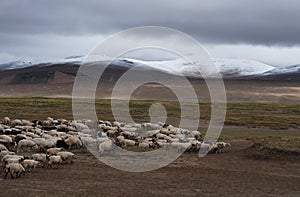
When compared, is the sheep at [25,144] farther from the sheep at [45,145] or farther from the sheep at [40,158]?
the sheep at [40,158]

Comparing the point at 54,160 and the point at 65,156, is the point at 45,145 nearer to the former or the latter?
the point at 65,156

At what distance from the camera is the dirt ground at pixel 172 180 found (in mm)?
12586

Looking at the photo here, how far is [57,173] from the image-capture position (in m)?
14.9

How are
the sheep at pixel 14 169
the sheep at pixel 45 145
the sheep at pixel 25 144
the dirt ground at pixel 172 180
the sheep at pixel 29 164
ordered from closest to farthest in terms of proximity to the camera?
the dirt ground at pixel 172 180 < the sheep at pixel 14 169 < the sheep at pixel 29 164 < the sheep at pixel 25 144 < the sheep at pixel 45 145

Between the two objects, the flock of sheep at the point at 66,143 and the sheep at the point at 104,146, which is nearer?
the flock of sheep at the point at 66,143

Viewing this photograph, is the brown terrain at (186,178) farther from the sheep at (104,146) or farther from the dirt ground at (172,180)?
the sheep at (104,146)

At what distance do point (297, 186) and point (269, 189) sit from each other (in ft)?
3.86

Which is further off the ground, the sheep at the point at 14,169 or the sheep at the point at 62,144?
the sheep at the point at 14,169

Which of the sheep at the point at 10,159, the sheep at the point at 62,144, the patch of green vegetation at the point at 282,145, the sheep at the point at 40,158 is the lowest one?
the sheep at the point at 62,144

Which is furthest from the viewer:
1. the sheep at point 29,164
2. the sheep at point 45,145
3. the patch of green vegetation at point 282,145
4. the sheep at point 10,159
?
the patch of green vegetation at point 282,145

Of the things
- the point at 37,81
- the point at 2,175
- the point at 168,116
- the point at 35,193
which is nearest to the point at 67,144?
the point at 2,175

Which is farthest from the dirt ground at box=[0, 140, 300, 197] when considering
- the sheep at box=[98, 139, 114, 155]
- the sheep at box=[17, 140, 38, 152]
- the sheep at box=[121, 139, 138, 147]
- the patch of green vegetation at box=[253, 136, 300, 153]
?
the sheep at box=[121, 139, 138, 147]

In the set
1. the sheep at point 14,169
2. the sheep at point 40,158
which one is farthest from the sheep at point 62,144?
the sheep at point 14,169

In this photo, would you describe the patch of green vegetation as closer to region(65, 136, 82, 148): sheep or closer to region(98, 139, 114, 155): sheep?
region(98, 139, 114, 155): sheep
